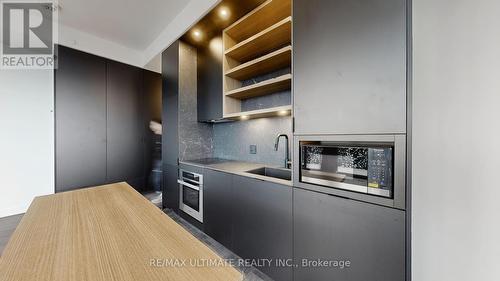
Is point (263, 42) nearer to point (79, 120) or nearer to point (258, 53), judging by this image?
point (258, 53)

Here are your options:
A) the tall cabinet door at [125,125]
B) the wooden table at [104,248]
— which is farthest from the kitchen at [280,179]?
the tall cabinet door at [125,125]

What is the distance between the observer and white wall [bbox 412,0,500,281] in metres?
0.74

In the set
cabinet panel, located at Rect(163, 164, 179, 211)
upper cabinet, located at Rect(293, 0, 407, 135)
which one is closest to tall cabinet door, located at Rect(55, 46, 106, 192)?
cabinet panel, located at Rect(163, 164, 179, 211)

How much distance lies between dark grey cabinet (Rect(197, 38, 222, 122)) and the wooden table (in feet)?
5.22

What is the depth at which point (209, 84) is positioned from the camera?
Answer: 239cm

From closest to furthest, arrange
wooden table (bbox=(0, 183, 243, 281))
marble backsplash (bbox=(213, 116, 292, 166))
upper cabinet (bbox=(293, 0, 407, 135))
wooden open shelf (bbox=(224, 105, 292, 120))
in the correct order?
wooden table (bbox=(0, 183, 243, 281)) < upper cabinet (bbox=(293, 0, 407, 135)) < wooden open shelf (bbox=(224, 105, 292, 120)) < marble backsplash (bbox=(213, 116, 292, 166))

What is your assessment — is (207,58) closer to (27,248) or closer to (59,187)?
(27,248)

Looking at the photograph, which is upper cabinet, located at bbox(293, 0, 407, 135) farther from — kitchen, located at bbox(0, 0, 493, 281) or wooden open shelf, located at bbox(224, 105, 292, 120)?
wooden open shelf, located at bbox(224, 105, 292, 120)

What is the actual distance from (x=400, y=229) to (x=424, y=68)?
793 millimetres

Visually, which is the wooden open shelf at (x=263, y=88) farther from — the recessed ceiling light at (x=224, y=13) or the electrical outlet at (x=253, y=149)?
the recessed ceiling light at (x=224, y=13)

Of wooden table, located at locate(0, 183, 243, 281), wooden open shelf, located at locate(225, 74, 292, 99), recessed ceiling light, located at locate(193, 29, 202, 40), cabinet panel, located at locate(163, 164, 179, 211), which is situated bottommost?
cabinet panel, located at locate(163, 164, 179, 211)

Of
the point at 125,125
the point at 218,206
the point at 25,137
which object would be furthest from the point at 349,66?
the point at 25,137

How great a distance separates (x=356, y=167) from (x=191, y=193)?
1.86 m

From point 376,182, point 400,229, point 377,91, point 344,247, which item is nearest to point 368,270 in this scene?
point 344,247
